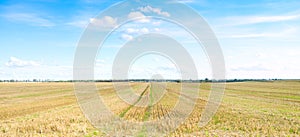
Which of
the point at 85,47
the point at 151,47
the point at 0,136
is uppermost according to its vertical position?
the point at 151,47

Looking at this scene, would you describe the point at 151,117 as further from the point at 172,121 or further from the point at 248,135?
the point at 248,135

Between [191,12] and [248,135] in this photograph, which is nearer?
[248,135]

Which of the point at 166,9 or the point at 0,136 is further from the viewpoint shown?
the point at 166,9

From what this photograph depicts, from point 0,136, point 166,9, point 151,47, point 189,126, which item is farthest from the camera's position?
point 151,47

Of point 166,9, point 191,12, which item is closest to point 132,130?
point 191,12

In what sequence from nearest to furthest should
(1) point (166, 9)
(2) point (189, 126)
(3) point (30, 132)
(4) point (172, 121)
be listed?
(3) point (30, 132)
(2) point (189, 126)
(4) point (172, 121)
(1) point (166, 9)

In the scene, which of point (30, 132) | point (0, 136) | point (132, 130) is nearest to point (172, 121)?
point (132, 130)

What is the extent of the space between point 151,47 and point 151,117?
15595 mm

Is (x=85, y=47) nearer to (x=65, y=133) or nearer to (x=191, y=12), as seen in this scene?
(x=65, y=133)

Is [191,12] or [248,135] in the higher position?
[191,12]

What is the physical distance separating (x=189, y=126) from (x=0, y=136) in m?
9.83

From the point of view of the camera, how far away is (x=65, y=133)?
49.6 ft

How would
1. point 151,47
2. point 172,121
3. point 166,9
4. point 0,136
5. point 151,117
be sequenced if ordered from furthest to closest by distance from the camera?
point 151,47, point 166,9, point 151,117, point 172,121, point 0,136

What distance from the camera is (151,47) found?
3566cm
